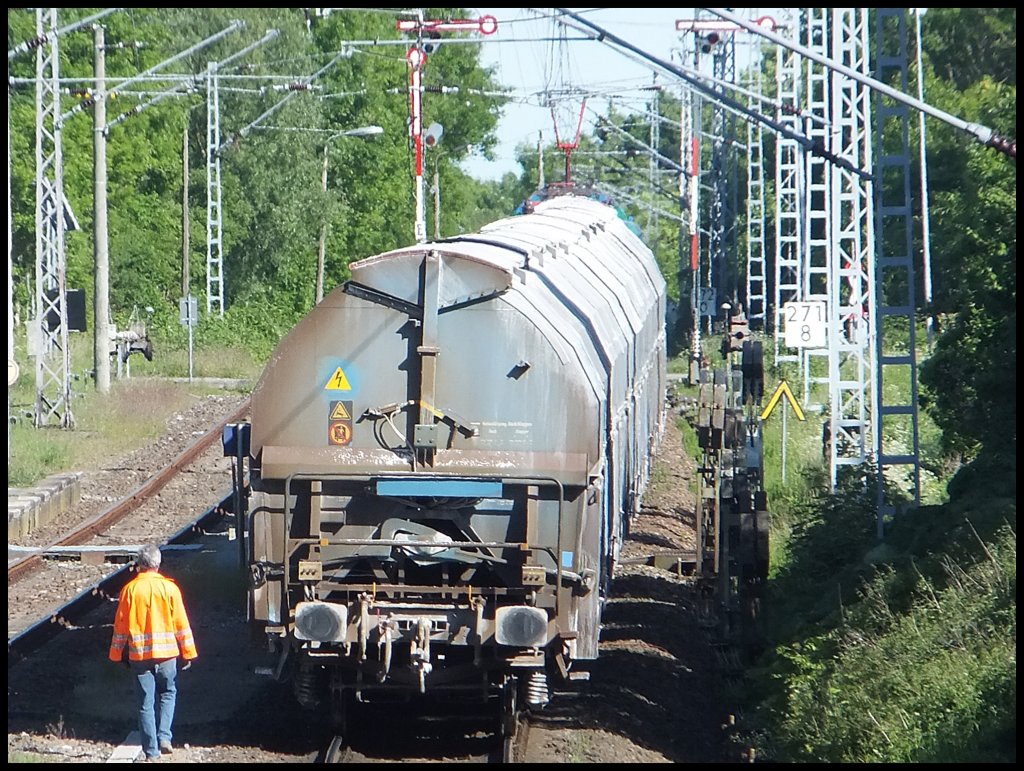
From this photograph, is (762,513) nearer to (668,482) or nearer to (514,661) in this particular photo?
(514,661)

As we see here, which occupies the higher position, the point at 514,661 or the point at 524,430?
the point at 524,430

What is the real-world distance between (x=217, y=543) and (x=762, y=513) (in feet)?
26.3

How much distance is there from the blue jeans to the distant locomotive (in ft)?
2.70

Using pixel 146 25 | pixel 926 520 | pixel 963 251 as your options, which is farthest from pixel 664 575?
pixel 146 25

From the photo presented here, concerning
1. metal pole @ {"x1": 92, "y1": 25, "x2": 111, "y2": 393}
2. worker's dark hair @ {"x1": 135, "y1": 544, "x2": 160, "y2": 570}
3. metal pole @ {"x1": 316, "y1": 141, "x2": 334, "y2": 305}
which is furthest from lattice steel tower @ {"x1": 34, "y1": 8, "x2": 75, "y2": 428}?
metal pole @ {"x1": 316, "y1": 141, "x2": 334, "y2": 305}

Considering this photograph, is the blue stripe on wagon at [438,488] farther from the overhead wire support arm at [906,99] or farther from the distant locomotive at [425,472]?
the overhead wire support arm at [906,99]

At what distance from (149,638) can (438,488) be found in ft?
7.67

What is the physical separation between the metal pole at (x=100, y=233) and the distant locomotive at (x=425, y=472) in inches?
801

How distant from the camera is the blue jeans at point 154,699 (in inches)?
421

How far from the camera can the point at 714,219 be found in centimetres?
4988

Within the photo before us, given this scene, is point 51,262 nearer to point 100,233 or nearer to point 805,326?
point 100,233

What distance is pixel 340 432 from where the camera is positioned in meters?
10.5

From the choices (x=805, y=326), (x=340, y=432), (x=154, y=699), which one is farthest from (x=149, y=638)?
(x=805, y=326)

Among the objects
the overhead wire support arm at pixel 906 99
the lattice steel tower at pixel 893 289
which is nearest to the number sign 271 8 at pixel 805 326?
the lattice steel tower at pixel 893 289
